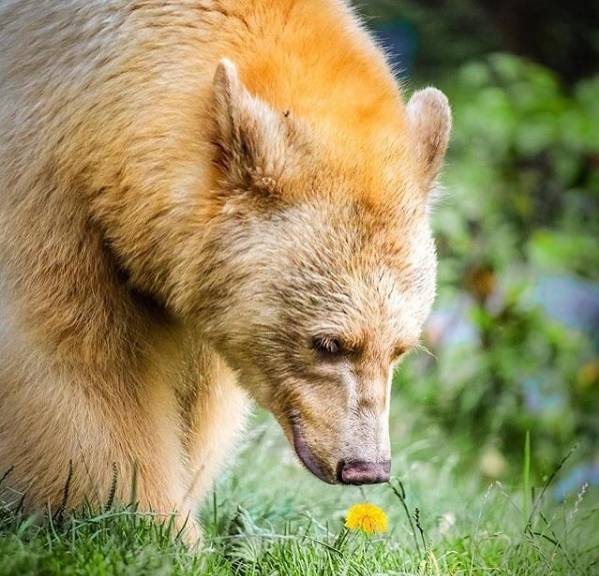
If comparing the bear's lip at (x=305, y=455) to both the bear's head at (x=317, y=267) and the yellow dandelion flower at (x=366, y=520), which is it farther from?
the yellow dandelion flower at (x=366, y=520)

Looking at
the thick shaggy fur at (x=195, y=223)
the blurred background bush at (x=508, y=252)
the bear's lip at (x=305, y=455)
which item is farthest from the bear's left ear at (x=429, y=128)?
the blurred background bush at (x=508, y=252)

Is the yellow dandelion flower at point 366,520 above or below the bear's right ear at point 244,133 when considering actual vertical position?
below

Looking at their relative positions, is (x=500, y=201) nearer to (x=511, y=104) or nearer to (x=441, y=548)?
(x=511, y=104)

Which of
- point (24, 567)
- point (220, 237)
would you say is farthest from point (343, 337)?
point (24, 567)

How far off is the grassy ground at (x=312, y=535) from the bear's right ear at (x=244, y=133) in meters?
1.22

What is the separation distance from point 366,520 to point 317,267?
0.98 meters

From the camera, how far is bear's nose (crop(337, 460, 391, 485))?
14.7ft

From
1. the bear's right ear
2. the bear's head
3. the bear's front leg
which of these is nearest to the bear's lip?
the bear's head

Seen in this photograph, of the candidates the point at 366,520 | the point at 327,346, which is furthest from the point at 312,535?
the point at 327,346

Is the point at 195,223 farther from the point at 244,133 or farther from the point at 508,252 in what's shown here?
the point at 508,252

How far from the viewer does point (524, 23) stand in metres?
10.8

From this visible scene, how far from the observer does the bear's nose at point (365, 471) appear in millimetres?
4480

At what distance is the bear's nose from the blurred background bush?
3.31m

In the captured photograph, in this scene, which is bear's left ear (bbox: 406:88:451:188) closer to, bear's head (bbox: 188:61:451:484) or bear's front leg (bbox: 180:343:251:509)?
bear's head (bbox: 188:61:451:484)
